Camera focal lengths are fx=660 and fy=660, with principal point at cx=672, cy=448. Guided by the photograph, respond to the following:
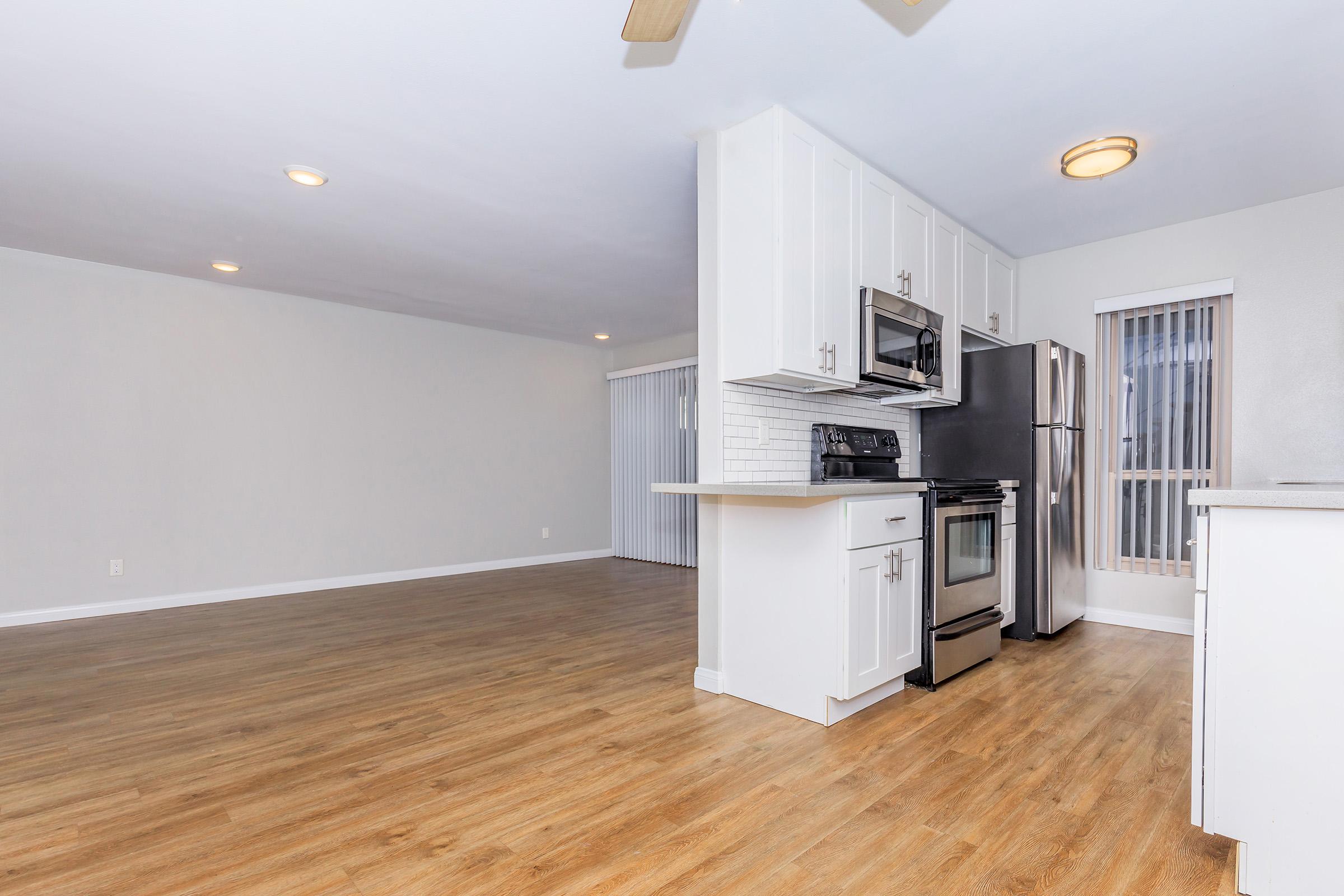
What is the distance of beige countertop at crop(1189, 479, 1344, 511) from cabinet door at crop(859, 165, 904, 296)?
1852 mm

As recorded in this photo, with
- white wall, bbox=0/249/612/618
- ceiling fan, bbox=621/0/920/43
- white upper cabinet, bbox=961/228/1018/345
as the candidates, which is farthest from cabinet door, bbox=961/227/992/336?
white wall, bbox=0/249/612/618

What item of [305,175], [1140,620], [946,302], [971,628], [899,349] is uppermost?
[305,175]

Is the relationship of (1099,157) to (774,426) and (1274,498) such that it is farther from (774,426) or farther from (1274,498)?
(1274,498)

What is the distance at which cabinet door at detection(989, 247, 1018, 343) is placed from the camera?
4375mm

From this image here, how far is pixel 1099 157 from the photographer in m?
3.08

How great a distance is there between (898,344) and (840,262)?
600 millimetres

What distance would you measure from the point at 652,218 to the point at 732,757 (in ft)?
9.75

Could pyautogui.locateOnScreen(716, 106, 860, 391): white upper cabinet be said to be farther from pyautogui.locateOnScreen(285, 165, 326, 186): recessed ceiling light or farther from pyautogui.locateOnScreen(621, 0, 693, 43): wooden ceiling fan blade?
pyautogui.locateOnScreen(285, 165, 326, 186): recessed ceiling light

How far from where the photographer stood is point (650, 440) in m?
7.45

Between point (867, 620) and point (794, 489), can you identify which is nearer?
point (794, 489)

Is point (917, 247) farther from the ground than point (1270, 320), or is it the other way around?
point (917, 247)

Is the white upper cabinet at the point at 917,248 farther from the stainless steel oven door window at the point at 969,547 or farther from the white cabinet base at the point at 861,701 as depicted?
the white cabinet base at the point at 861,701

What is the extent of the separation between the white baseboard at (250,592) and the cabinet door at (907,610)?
4.81m

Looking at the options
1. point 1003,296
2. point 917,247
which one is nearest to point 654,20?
point 917,247
